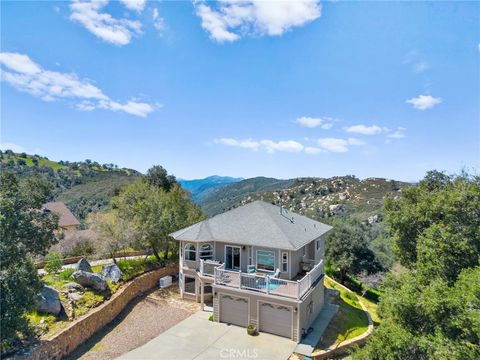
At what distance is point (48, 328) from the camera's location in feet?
44.5

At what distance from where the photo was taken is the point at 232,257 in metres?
19.0

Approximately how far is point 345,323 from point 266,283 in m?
6.71

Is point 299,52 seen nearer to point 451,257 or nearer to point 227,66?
point 227,66

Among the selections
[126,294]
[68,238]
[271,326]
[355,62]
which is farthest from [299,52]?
[68,238]

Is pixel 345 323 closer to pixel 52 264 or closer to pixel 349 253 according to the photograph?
pixel 349 253

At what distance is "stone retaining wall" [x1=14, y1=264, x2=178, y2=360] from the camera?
12209 mm

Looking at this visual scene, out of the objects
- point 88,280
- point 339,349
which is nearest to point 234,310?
point 339,349

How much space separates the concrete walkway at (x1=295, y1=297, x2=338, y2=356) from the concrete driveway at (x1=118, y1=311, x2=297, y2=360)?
0.49 meters

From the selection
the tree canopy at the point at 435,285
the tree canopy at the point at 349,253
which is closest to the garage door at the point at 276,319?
the tree canopy at the point at 435,285

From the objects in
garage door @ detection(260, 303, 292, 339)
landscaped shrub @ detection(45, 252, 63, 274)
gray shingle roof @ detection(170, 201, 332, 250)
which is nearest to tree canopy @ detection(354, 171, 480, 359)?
garage door @ detection(260, 303, 292, 339)

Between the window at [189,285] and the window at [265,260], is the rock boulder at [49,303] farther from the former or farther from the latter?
the window at [265,260]

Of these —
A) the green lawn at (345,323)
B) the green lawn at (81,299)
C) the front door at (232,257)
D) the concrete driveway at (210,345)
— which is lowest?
the green lawn at (345,323)

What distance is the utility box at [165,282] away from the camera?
2164 cm

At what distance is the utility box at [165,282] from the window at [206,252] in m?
4.51
